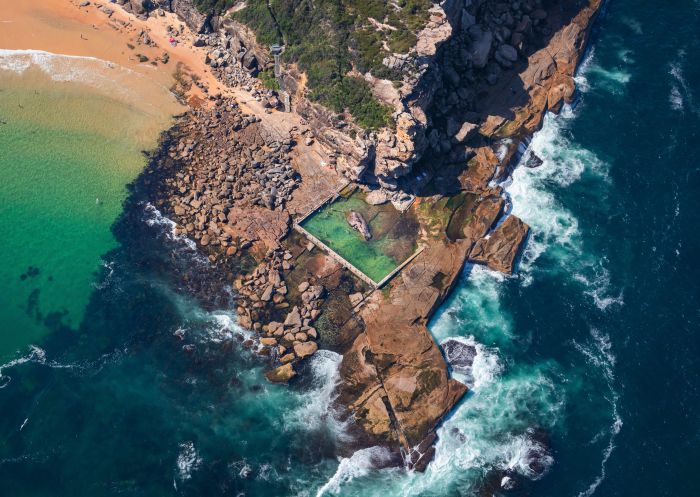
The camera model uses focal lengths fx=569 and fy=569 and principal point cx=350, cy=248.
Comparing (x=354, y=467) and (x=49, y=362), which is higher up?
(x=49, y=362)

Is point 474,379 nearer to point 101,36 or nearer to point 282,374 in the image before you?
point 282,374

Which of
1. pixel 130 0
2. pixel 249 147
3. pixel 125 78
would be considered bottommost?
pixel 249 147

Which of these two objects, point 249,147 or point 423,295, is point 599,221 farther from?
point 249,147

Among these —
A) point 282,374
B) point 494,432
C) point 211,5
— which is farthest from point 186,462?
point 211,5

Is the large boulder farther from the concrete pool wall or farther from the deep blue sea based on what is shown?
the concrete pool wall

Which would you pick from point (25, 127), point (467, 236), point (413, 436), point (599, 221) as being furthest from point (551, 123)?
point (25, 127)
